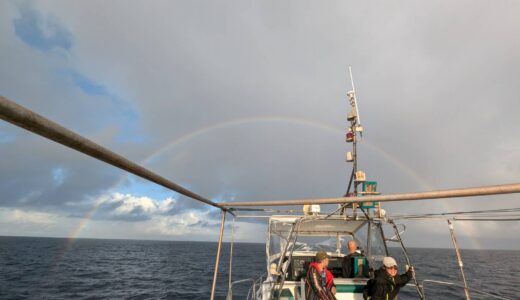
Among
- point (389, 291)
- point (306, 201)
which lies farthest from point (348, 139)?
point (306, 201)

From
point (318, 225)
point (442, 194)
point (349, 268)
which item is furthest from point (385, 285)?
point (318, 225)

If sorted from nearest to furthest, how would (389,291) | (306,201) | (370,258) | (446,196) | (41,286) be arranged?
(446,196) < (306,201) < (389,291) < (370,258) < (41,286)

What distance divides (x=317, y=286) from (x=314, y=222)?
3.65 metres

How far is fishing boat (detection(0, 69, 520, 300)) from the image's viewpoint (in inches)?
63.7

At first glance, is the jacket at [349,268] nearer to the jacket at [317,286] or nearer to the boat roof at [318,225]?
A: the boat roof at [318,225]

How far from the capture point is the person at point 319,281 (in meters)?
5.84

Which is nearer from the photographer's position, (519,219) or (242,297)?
(519,219)

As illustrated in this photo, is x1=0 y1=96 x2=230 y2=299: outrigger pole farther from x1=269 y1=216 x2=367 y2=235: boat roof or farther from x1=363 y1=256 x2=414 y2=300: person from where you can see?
x1=269 y1=216 x2=367 y2=235: boat roof

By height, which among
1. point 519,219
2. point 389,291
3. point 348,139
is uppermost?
point 348,139

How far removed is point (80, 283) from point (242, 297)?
20355 mm

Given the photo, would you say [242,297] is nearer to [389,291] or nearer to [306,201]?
[389,291]

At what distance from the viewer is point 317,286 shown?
5859mm

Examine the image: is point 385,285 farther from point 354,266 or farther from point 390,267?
point 354,266

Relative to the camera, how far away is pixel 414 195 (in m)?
2.89
